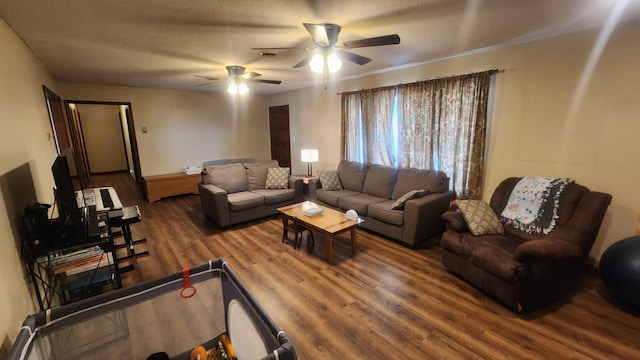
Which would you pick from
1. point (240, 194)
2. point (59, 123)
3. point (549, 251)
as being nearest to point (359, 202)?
point (240, 194)

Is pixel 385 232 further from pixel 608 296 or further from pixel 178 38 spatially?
pixel 178 38

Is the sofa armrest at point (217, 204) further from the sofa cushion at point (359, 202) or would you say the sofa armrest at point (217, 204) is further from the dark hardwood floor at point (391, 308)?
the sofa cushion at point (359, 202)

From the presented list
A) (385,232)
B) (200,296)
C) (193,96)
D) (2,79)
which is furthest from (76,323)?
(193,96)

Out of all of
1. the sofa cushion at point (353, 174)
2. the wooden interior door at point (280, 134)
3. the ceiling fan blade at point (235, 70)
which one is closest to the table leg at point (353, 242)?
the sofa cushion at point (353, 174)

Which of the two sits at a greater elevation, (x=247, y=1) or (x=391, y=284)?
(x=247, y=1)

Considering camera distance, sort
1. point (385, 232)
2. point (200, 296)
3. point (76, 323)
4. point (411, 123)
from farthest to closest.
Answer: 1. point (411, 123)
2. point (385, 232)
3. point (200, 296)
4. point (76, 323)

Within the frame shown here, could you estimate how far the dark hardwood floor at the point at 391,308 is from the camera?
6.06 feet

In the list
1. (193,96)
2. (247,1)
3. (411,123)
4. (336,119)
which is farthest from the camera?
(193,96)

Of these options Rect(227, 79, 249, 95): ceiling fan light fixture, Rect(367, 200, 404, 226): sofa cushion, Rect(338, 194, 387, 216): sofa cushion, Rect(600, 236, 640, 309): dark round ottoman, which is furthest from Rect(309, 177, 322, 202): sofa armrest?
Rect(600, 236, 640, 309): dark round ottoman

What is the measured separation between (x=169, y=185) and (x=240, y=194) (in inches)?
86.8

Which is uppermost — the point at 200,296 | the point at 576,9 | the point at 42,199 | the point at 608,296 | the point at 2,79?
the point at 576,9

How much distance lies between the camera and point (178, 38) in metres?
2.52

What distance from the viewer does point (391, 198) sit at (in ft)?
13.1

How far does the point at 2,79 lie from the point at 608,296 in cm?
503
